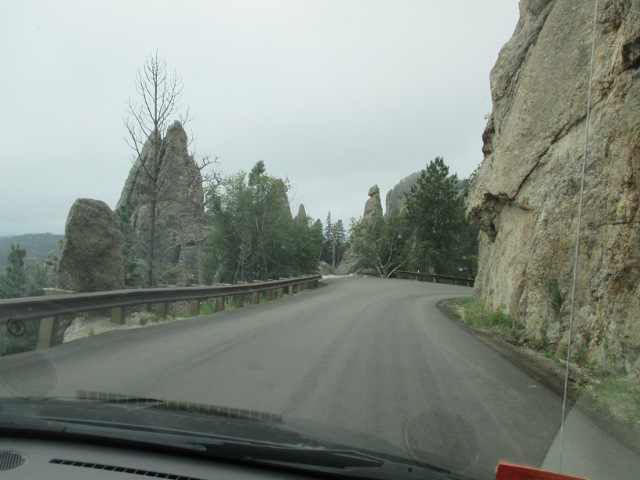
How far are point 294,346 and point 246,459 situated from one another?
6292 mm

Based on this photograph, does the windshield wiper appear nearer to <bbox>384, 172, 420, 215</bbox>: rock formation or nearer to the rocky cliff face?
the rocky cliff face

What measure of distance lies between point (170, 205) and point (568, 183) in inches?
1004

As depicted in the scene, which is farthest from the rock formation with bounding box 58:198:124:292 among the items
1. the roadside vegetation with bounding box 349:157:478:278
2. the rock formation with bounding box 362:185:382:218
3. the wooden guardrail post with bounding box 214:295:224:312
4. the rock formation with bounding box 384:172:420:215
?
the rock formation with bounding box 384:172:420:215

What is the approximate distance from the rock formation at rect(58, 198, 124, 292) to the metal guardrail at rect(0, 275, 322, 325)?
8.41 ft

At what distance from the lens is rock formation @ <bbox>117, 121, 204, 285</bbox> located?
24750mm

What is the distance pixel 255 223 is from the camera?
38.5 m

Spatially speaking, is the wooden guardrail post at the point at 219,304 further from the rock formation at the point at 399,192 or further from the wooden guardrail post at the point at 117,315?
the rock formation at the point at 399,192

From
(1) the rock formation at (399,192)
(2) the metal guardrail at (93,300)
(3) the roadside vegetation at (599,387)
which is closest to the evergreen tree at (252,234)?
(2) the metal guardrail at (93,300)

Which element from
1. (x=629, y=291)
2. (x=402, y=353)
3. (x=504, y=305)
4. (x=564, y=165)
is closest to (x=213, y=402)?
(x=402, y=353)

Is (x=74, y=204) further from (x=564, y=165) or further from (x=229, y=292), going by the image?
(x=564, y=165)

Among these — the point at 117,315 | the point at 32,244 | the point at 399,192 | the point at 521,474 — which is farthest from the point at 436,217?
the point at 521,474

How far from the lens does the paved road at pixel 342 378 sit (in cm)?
538

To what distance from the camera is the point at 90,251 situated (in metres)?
15.4

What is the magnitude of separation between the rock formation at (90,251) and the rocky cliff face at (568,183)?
11.0 metres
